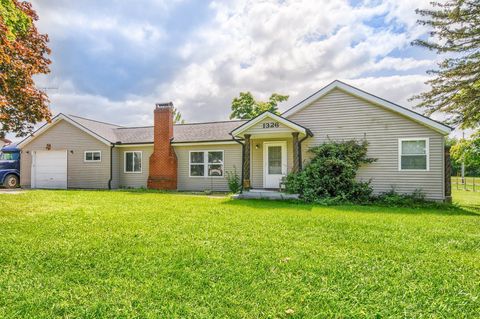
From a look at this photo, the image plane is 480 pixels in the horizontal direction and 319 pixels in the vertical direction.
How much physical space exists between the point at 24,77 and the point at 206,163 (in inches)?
372

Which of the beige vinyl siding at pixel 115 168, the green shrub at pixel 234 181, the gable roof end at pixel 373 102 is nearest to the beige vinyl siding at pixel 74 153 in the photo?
the beige vinyl siding at pixel 115 168

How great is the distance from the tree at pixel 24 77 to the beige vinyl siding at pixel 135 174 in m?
6.99

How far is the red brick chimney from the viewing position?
653 inches

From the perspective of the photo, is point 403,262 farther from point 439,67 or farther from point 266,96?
point 266,96

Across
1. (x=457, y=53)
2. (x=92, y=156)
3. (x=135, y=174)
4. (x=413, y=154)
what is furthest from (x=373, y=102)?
(x=92, y=156)

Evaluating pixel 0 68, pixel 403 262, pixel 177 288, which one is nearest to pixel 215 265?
pixel 177 288

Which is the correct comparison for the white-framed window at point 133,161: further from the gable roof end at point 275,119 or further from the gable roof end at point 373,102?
the gable roof end at point 373,102

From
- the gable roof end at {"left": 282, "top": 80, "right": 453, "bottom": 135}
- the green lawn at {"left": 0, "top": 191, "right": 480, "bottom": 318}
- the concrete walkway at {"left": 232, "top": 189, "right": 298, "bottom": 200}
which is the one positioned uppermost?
the gable roof end at {"left": 282, "top": 80, "right": 453, "bottom": 135}

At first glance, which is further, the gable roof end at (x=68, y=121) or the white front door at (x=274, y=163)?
the gable roof end at (x=68, y=121)

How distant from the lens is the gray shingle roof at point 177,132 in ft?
55.9

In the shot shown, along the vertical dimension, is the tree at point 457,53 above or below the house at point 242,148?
above

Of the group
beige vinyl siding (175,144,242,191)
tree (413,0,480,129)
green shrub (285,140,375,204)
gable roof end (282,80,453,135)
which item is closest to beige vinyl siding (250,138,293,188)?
beige vinyl siding (175,144,242,191)

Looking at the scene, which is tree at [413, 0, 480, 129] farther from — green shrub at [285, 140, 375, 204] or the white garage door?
the white garage door

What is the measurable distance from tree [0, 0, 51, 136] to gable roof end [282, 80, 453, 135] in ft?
33.8
